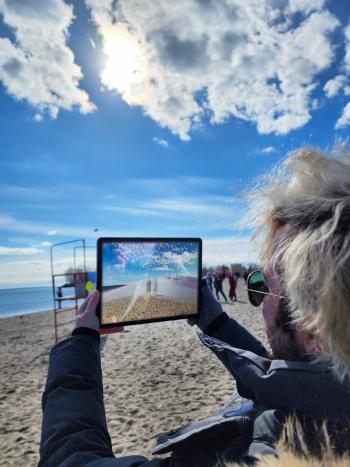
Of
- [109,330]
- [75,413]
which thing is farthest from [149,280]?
[75,413]

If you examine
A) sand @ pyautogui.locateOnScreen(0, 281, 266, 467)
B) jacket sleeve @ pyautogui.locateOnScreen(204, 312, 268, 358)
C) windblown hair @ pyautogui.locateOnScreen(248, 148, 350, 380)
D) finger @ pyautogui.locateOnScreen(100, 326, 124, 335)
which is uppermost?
windblown hair @ pyautogui.locateOnScreen(248, 148, 350, 380)

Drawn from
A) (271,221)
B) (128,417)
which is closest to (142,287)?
(271,221)

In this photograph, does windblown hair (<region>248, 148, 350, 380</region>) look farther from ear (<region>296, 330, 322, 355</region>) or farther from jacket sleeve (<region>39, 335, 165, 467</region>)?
jacket sleeve (<region>39, 335, 165, 467</region>)

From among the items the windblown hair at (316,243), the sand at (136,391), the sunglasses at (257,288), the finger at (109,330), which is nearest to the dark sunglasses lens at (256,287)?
the sunglasses at (257,288)

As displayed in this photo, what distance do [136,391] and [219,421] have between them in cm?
647

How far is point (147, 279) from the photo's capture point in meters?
2.12

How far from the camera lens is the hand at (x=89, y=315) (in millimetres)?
1618

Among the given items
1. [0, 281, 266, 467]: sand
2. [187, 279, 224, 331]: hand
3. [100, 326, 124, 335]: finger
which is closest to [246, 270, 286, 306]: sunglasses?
[187, 279, 224, 331]: hand

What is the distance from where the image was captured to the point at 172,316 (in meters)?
2.03

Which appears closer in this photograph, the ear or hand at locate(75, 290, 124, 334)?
the ear

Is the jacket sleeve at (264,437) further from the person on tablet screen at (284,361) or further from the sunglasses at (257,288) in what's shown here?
the sunglasses at (257,288)

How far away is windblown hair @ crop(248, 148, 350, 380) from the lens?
0.95 meters

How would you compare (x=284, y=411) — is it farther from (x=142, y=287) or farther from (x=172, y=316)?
(x=142, y=287)

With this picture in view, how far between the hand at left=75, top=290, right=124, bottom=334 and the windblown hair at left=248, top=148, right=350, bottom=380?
2.75 feet
